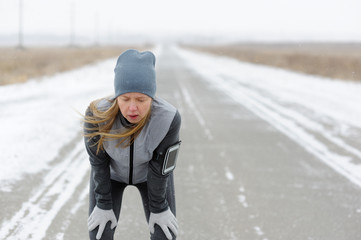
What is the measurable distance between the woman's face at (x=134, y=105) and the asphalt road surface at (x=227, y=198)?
4.59 feet

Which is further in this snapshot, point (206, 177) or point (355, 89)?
point (355, 89)

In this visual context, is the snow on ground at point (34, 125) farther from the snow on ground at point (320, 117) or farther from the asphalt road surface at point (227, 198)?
the snow on ground at point (320, 117)

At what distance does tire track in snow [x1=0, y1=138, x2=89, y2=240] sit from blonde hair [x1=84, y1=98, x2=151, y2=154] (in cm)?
135

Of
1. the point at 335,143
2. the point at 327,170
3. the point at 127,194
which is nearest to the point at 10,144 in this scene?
the point at 127,194

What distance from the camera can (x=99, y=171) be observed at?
6.53 feet

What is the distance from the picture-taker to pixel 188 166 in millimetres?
4832

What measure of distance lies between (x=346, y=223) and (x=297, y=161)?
1938mm

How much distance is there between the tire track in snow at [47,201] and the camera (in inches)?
114

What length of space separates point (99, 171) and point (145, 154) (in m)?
0.27

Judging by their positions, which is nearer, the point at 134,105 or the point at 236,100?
the point at 134,105

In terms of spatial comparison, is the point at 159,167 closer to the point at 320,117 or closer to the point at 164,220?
the point at 164,220

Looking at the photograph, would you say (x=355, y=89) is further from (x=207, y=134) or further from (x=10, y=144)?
(x=10, y=144)

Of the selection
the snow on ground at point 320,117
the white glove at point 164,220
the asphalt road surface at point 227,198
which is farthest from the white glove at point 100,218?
the snow on ground at point 320,117

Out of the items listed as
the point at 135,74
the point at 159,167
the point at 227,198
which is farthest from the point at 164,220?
the point at 227,198
